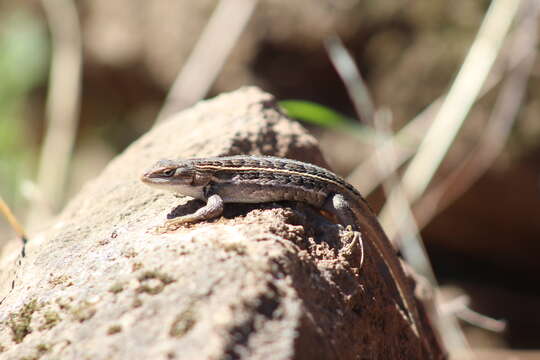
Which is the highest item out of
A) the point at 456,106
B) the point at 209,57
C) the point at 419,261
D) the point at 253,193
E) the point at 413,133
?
the point at 209,57

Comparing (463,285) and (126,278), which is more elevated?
(126,278)

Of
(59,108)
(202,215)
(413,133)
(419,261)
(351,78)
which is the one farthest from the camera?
(351,78)

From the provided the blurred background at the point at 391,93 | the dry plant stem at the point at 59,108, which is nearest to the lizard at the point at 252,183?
the blurred background at the point at 391,93

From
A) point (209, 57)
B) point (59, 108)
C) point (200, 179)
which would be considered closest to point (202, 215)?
point (200, 179)

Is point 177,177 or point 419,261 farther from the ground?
point 177,177

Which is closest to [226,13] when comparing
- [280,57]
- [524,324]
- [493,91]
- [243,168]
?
[280,57]

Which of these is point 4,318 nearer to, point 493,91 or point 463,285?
point 493,91

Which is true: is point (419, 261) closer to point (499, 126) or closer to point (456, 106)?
point (456, 106)
